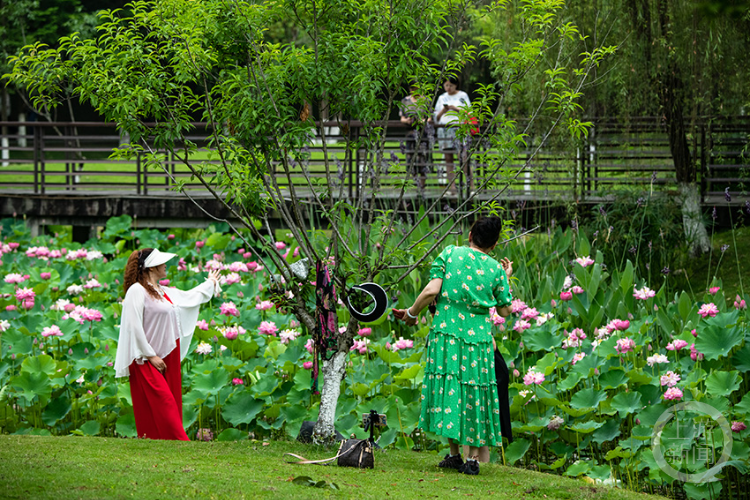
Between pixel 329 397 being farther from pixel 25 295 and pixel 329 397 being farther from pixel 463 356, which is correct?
pixel 25 295

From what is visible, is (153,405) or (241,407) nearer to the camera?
(153,405)

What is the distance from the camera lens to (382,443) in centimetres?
444

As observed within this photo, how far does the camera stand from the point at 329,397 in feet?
13.2

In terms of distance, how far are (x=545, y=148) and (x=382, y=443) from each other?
6.06m

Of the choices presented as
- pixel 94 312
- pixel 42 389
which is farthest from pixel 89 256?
pixel 42 389

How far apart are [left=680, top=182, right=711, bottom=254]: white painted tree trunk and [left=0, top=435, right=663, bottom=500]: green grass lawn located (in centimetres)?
595

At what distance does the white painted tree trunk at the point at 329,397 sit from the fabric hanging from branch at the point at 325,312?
60 mm

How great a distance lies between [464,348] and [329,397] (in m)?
0.79

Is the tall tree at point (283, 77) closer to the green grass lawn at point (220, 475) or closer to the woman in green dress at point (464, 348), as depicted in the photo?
the woman in green dress at point (464, 348)

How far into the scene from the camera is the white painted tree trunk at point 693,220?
29.6 feet

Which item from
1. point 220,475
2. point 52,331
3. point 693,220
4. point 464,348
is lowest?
point 220,475

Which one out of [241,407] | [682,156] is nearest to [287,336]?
[241,407]

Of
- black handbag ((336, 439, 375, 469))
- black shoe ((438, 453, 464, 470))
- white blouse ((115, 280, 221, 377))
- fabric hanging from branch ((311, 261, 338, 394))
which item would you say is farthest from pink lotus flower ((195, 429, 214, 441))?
black shoe ((438, 453, 464, 470))

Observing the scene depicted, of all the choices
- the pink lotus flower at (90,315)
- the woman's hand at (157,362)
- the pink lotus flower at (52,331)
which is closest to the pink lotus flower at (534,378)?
the woman's hand at (157,362)
